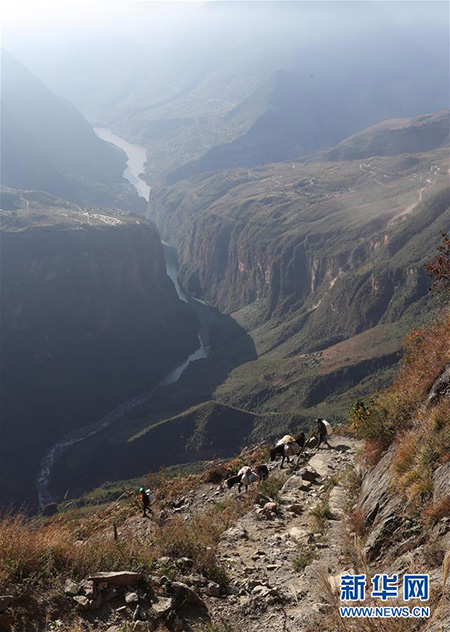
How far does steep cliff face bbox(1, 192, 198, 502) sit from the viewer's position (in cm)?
9800

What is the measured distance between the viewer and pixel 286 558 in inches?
468

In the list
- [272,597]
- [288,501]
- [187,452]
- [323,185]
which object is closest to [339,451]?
[288,501]

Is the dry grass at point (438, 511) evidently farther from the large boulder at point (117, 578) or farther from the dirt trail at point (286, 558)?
the large boulder at point (117, 578)

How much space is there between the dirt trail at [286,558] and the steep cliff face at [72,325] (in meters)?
73.6

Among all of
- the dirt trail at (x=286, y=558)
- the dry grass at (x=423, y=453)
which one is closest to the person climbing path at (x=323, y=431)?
the dirt trail at (x=286, y=558)

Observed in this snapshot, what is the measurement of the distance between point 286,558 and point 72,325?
109 metres

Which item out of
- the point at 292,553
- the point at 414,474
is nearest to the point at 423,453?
the point at 414,474

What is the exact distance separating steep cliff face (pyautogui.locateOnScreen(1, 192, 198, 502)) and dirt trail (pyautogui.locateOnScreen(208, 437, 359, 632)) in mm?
73634

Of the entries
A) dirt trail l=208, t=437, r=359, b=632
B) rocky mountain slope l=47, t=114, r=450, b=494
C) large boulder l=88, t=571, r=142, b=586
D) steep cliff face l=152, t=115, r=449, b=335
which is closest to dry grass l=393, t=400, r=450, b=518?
dirt trail l=208, t=437, r=359, b=632

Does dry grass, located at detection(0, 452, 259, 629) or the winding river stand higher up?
dry grass, located at detection(0, 452, 259, 629)

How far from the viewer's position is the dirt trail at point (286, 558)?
9477 mm

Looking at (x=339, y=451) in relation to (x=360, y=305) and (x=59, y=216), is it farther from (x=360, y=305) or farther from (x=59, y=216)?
(x=59, y=216)

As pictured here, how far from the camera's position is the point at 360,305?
10381cm

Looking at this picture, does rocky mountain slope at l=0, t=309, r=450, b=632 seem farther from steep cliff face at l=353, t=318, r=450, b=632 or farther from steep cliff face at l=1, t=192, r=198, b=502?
steep cliff face at l=1, t=192, r=198, b=502
